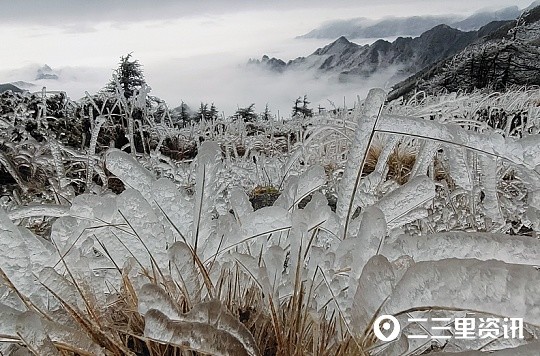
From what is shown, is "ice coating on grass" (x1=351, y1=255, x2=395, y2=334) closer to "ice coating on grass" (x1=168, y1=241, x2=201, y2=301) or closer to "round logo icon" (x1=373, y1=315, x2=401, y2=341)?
"round logo icon" (x1=373, y1=315, x2=401, y2=341)

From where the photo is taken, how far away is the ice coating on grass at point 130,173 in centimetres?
44

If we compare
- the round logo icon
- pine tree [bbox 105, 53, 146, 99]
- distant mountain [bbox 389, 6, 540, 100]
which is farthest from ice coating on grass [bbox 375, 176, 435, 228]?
distant mountain [bbox 389, 6, 540, 100]

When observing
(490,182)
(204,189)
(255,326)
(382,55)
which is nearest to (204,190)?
(204,189)

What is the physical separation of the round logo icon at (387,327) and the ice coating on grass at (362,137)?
0.15 metres

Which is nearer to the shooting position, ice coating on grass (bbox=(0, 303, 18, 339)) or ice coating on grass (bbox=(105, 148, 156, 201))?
ice coating on grass (bbox=(0, 303, 18, 339))

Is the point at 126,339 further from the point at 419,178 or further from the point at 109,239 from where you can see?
the point at 419,178

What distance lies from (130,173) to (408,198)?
0.22 meters

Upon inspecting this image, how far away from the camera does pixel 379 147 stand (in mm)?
2258

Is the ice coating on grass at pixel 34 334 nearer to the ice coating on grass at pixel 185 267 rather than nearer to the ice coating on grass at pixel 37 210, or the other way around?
the ice coating on grass at pixel 185 267

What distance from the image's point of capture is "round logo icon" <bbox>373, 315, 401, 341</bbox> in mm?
325

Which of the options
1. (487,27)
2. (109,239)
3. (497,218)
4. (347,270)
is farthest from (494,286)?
(487,27)

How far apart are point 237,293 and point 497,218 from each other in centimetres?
41

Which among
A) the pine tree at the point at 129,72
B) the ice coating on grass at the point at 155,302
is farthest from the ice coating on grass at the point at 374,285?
the pine tree at the point at 129,72

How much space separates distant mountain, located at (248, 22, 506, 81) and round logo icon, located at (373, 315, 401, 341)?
874 centimetres
